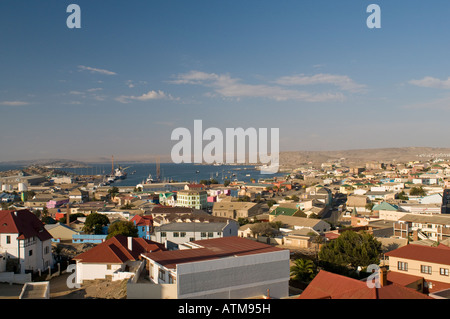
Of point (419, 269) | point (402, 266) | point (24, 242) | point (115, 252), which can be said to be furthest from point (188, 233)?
point (419, 269)

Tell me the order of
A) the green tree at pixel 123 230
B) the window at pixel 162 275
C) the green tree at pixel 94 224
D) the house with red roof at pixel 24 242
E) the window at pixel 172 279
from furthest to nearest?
the green tree at pixel 94 224 < the green tree at pixel 123 230 < the house with red roof at pixel 24 242 < the window at pixel 162 275 < the window at pixel 172 279

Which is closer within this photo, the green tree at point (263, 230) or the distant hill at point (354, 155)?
the green tree at point (263, 230)

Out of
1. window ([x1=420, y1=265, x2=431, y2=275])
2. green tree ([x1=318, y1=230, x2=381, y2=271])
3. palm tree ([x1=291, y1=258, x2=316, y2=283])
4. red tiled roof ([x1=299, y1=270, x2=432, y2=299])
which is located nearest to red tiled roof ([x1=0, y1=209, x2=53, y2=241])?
palm tree ([x1=291, y1=258, x2=316, y2=283])

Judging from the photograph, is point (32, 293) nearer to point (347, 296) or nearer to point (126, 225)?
point (347, 296)

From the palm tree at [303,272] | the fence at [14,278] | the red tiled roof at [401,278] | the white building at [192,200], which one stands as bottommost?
the white building at [192,200]

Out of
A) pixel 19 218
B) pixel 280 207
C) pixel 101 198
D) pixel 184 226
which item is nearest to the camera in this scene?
pixel 19 218

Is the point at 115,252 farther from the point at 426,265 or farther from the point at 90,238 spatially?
the point at 426,265

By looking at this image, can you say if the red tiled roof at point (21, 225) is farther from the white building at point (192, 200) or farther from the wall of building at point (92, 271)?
the white building at point (192, 200)

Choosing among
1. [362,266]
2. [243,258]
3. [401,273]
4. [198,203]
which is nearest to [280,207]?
[198,203]

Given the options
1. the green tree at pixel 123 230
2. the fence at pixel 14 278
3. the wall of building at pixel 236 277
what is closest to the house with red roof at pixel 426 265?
the wall of building at pixel 236 277
